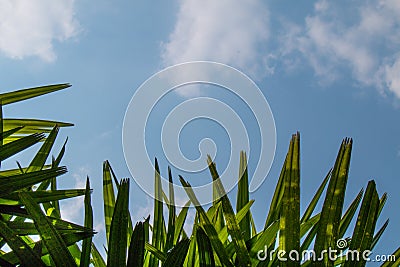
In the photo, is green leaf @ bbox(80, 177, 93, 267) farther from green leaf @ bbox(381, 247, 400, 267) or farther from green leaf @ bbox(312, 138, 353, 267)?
green leaf @ bbox(381, 247, 400, 267)

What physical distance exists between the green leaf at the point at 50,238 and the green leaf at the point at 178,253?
0.16m

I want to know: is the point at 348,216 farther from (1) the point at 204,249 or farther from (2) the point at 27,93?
(2) the point at 27,93

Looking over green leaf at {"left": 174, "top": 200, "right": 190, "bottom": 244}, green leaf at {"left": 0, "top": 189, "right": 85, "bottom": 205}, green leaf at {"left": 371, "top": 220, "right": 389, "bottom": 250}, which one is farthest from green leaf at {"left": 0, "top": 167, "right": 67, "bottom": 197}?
green leaf at {"left": 371, "top": 220, "right": 389, "bottom": 250}

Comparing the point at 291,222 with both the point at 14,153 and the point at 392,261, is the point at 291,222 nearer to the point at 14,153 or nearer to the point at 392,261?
the point at 392,261

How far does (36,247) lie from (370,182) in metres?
0.59

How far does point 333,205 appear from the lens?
80 cm

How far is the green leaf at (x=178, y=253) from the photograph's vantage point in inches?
31.1

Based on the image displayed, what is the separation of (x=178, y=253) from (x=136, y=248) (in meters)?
0.07

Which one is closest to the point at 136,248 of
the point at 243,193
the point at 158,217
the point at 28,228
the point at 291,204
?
the point at 291,204

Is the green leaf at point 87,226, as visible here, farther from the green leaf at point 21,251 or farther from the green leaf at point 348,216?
the green leaf at point 348,216

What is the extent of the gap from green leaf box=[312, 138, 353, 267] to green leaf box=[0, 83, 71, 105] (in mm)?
825

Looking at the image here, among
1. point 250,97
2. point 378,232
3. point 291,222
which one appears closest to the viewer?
point 291,222

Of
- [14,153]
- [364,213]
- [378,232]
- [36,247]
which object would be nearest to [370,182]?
[364,213]

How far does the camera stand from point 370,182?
0.80 meters
